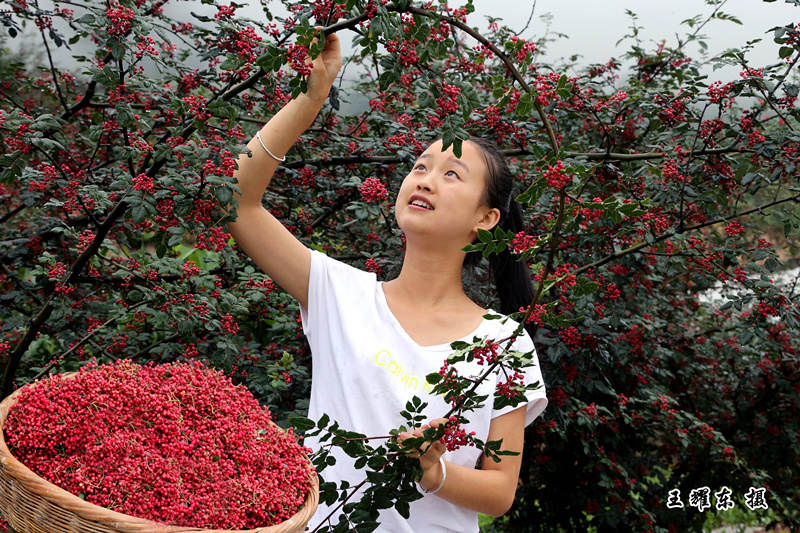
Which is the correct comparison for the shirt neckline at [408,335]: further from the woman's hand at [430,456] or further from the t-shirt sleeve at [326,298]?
the woman's hand at [430,456]

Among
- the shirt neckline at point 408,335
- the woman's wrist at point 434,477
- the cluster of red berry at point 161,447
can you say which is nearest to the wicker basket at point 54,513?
the cluster of red berry at point 161,447

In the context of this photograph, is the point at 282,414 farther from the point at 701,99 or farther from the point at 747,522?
the point at 747,522

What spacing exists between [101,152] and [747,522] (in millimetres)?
4689

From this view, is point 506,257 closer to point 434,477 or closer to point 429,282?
point 429,282

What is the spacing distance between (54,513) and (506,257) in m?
1.53

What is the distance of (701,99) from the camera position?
2842 mm

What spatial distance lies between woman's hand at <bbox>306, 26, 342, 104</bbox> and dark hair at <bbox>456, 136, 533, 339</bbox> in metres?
0.53

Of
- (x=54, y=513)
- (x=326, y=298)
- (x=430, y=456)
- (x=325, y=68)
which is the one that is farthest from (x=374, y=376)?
(x=54, y=513)

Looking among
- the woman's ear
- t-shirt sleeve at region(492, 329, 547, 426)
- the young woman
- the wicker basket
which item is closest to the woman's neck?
the young woman

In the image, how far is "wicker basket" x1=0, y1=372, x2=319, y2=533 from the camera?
96 cm

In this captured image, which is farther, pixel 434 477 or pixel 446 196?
pixel 446 196

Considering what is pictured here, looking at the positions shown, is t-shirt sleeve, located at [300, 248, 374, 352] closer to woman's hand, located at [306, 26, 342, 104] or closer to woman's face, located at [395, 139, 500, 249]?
woman's face, located at [395, 139, 500, 249]

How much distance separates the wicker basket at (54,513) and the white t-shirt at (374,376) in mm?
660

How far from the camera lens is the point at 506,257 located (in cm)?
223
